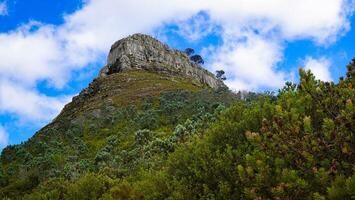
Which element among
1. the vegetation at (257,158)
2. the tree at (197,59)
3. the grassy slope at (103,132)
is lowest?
the vegetation at (257,158)

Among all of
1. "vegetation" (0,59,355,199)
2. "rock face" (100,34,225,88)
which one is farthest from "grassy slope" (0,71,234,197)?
"rock face" (100,34,225,88)

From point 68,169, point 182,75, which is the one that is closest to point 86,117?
point 68,169

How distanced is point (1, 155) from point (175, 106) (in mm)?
26421

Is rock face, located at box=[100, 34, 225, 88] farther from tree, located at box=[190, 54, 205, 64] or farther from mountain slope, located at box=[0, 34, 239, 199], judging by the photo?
tree, located at box=[190, 54, 205, 64]

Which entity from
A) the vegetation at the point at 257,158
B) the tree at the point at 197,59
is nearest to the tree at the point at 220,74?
the tree at the point at 197,59

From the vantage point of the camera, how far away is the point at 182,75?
12975 cm

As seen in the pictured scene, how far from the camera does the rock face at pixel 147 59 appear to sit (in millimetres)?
125312

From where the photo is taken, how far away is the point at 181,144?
21.2m

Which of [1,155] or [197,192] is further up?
[1,155]

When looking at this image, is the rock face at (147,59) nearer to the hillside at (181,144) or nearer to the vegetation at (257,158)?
the hillside at (181,144)

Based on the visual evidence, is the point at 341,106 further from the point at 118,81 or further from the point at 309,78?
the point at 118,81

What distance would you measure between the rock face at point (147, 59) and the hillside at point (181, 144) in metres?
0.41

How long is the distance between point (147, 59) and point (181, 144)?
110 metres

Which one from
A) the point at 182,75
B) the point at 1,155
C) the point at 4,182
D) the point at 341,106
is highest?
the point at 182,75
